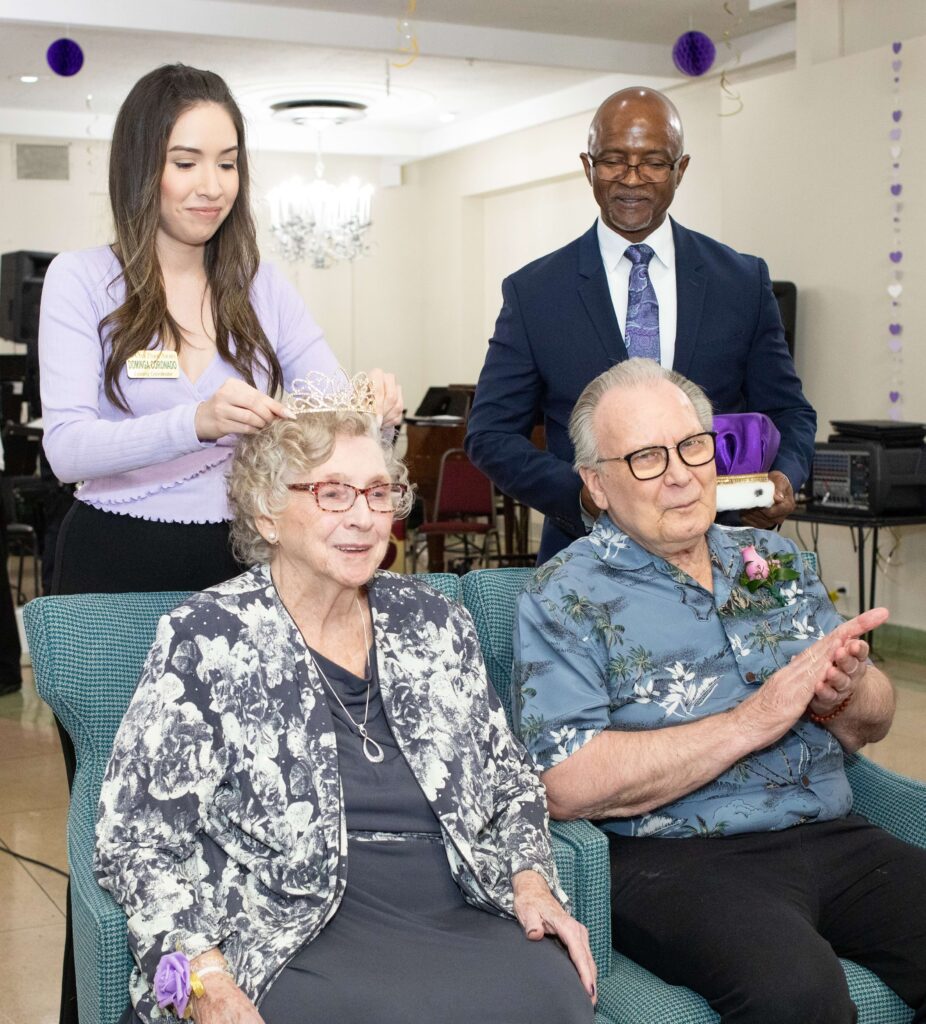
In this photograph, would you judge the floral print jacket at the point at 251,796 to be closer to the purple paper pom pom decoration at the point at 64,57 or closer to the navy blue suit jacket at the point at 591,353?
the navy blue suit jacket at the point at 591,353

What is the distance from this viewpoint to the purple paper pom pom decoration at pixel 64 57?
739 cm

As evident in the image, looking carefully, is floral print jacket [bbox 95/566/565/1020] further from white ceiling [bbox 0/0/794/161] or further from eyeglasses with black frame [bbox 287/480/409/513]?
white ceiling [bbox 0/0/794/161]

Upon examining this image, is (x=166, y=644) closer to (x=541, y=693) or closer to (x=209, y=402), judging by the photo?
(x=209, y=402)

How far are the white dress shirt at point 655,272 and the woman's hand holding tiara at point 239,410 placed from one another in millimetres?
931

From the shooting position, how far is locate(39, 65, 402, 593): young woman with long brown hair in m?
2.08

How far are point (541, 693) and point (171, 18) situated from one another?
650 centimetres

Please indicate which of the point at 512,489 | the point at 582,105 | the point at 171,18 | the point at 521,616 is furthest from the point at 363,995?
the point at 582,105

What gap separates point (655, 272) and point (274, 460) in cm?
104

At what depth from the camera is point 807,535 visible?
283 inches

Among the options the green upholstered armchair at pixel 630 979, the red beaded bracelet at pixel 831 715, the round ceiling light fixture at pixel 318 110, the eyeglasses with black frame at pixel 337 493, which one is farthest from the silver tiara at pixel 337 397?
the round ceiling light fixture at pixel 318 110

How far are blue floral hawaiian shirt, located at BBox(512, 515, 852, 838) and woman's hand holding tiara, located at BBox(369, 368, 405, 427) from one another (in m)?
0.36

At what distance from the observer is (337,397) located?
1990 mm

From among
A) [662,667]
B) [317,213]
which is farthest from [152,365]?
[317,213]

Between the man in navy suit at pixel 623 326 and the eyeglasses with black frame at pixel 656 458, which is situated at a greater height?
the man in navy suit at pixel 623 326
